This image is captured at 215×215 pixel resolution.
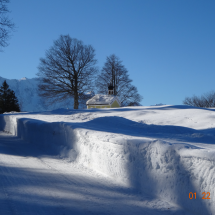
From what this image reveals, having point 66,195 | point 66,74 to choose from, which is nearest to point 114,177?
point 66,195

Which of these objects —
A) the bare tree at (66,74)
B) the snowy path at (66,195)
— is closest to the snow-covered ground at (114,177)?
the snowy path at (66,195)

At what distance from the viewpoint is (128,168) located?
4543 millimetres

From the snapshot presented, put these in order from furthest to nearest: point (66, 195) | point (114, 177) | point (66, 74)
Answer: point (66, 74)
point (114, 177)
point (66, 195)

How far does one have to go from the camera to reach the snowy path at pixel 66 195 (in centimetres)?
330

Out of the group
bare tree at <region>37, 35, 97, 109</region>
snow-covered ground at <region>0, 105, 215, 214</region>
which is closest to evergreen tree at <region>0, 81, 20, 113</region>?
bare tree at <region>37, 35, 97, 109</region>

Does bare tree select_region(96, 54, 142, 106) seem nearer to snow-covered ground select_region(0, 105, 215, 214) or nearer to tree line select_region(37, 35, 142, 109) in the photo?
tree line select_region(37, 35, 142, 109)

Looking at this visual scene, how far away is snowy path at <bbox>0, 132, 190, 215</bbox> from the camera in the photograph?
3303mm

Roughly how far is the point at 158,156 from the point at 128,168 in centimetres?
89

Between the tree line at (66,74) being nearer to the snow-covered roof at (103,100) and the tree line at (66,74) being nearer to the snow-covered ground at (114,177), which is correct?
the snow-covered roof at (103,100)

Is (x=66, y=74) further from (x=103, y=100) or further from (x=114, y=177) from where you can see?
(x=114, y=177)

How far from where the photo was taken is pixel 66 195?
3.81 meters

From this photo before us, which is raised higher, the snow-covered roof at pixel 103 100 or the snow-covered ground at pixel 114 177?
the snow-covered roof at pixel 103 100

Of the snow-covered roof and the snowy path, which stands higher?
the snow-covered roof

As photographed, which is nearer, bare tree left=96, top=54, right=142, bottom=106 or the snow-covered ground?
the snow-covered ground
